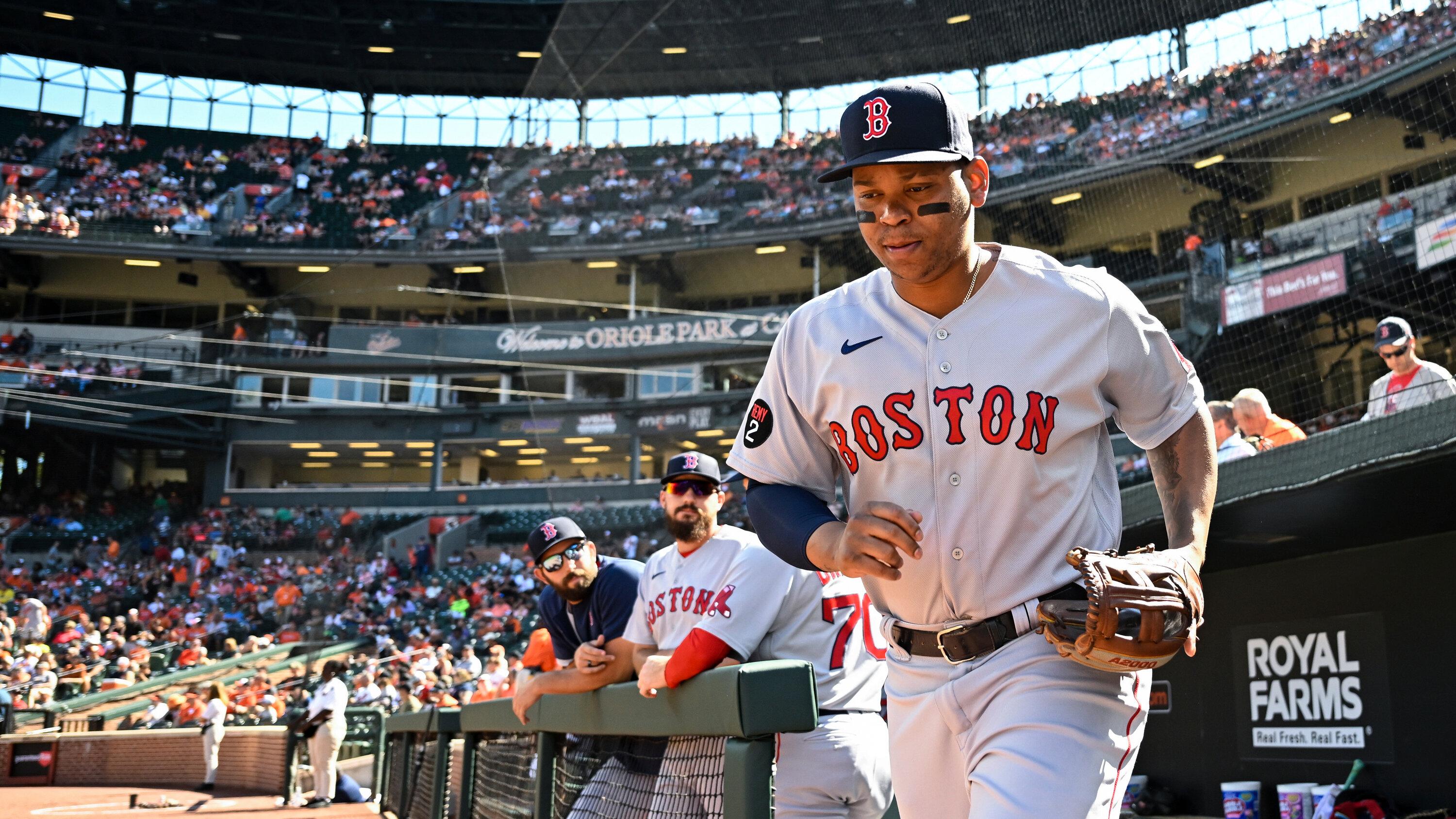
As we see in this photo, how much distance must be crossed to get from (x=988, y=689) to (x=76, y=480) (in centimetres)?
3773

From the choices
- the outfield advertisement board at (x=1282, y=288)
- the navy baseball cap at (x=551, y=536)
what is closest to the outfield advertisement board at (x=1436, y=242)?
the outfield advertisement board at (x=1282, y=288)

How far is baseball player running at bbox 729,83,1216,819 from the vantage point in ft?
6.34

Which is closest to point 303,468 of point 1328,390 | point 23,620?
point 23,620

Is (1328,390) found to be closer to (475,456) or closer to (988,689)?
(988,689)

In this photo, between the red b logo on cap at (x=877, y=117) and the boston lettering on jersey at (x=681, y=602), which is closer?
the red b logo on cap at (x=877, y=117)

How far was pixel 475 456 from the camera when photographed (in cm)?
3262

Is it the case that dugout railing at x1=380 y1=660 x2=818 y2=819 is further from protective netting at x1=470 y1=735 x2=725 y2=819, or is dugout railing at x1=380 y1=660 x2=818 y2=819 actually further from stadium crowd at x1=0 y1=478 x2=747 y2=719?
stadium crowd at x1=0 y1=478 x2=747 y2=719

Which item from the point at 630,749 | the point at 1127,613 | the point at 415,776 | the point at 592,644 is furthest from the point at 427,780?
the point at 1127,613

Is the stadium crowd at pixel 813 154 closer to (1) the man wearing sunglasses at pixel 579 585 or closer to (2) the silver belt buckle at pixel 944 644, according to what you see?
(1) the man wearing sunglasses at pixel 579 585

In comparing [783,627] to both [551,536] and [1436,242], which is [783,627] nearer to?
[551,536]

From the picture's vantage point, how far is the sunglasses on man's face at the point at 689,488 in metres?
4.21

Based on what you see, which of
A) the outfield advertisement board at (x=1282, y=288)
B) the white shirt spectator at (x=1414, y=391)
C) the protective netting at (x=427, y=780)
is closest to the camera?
the white shirt spectator at (x=1414, y=391)

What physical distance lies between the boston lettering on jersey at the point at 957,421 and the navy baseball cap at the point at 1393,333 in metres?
4.39

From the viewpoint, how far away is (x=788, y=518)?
2.10 metres
